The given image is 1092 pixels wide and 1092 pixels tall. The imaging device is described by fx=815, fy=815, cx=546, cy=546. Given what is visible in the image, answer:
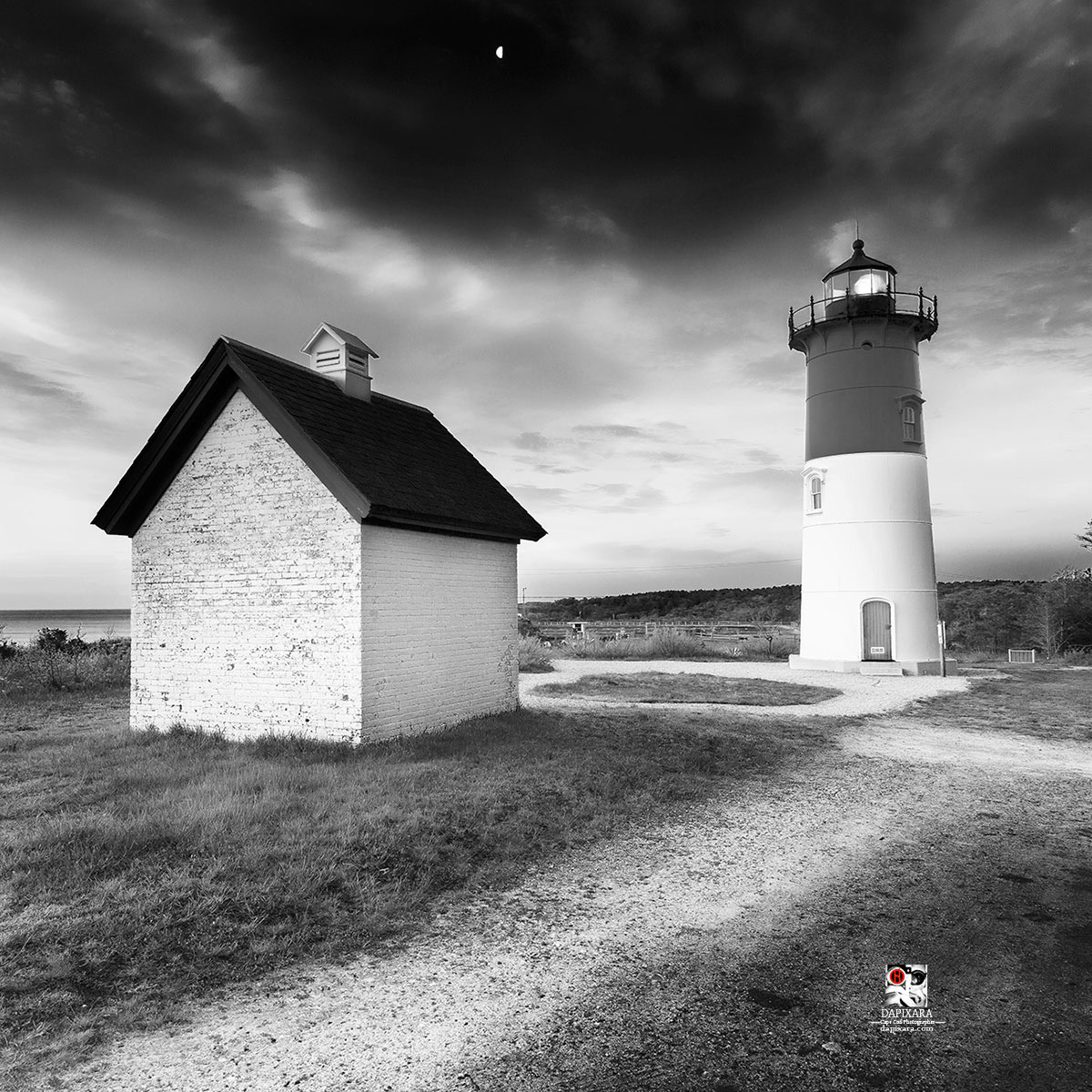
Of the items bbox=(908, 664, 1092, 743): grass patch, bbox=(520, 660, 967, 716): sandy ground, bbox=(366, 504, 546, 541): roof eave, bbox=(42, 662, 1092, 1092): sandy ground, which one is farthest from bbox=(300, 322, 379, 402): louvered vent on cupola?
bbox=(908, 664, 1092, 743): grass patch

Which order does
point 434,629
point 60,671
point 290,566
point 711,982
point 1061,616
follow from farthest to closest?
1. point 1061,616
2. point 60,671
3. point 434,629
4. point 290,566
5. point 711,982

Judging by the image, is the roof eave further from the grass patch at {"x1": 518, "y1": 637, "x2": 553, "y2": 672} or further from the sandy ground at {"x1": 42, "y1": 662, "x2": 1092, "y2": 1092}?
the grass patch at {"x1": 518, "y1": 637, "x2": 553, "y2": 672}

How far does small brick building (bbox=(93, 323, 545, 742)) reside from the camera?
36.3 ft

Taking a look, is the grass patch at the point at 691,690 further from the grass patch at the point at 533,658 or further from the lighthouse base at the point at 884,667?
the grass patch at the point at 533,658

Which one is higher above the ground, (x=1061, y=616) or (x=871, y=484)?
(x=871, y=484)

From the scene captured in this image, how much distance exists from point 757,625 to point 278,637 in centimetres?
3541

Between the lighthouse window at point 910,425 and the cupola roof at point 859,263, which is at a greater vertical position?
the cupola roof at point 859,263

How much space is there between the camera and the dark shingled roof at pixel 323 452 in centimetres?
1116

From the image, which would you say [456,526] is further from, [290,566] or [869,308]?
[869,308]

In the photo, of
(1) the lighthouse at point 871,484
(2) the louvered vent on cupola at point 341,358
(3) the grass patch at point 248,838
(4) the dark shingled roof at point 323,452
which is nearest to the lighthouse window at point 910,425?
(1) the lighthouse at point 871,484

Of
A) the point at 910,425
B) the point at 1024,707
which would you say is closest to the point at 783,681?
the point at 1024,707

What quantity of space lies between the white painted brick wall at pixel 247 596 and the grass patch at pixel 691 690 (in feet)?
27.4

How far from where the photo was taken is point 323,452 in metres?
11.0

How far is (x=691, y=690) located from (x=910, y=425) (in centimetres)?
1060
